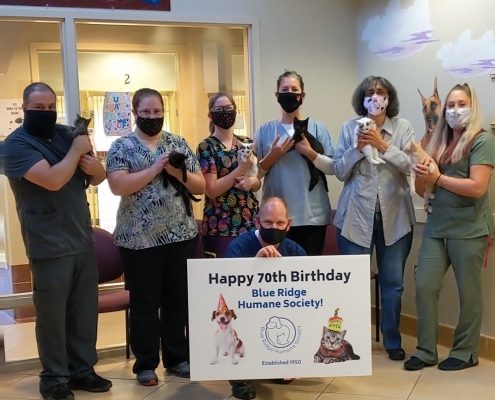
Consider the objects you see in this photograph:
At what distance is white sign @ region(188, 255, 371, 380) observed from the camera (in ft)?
8.25

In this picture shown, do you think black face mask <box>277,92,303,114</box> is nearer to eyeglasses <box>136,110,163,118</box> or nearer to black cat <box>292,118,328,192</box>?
black cat <box>292,118,328,192</box>

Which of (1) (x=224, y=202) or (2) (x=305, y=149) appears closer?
(1) (x=224, y=202)

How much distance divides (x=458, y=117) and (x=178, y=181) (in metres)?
1.44

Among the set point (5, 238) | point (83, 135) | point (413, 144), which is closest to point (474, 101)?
point (413, 144)

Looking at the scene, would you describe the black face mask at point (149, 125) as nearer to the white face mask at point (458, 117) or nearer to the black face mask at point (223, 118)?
the black face mask at point (223, 118)

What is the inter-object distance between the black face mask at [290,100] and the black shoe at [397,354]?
1.45 metres

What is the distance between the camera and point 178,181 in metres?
2.93

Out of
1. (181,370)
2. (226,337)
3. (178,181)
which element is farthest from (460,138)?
(181,370)

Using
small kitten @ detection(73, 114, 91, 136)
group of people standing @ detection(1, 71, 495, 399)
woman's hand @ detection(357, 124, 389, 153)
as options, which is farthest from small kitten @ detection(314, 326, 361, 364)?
small kitten @ detection(73, 114, 91, 136)

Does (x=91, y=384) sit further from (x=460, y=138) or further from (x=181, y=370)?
(x=460, y=138)

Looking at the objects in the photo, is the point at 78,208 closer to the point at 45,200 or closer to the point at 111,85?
the point at 45,200

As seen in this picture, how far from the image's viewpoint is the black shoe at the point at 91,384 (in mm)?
3020

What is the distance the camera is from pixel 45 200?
9.04 feet

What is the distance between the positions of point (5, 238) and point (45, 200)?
1.46 meters
